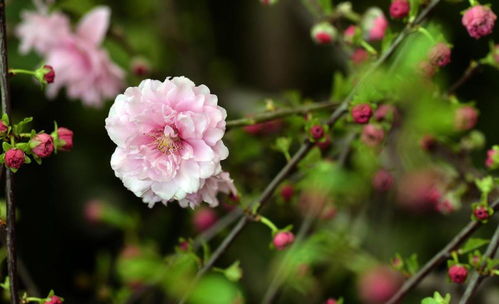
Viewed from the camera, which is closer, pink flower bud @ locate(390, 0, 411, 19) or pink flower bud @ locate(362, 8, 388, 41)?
pink flower bud @ locate(390, 0, 411, 19)

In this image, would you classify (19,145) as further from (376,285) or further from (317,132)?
(376,285)

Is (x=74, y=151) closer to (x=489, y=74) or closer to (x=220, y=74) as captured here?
(x=220, y=74)

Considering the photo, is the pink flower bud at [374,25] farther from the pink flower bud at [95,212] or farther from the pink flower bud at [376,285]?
the pink flower bud at [95,212]

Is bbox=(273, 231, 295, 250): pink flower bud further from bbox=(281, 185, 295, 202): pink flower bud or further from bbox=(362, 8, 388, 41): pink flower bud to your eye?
bbox=(362, 8, 388, 41): pink flower bud

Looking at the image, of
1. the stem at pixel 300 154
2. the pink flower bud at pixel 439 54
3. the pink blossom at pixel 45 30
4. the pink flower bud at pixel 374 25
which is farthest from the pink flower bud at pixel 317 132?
the pink blossom at pixel 45 30

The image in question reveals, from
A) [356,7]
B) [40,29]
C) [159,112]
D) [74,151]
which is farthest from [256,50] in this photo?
[159,112]

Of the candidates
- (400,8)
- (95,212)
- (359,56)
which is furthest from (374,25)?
(95,212)

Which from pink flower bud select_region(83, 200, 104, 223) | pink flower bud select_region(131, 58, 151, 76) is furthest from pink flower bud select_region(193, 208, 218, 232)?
pink flower bud select_region(131, 58, 151, 76)
